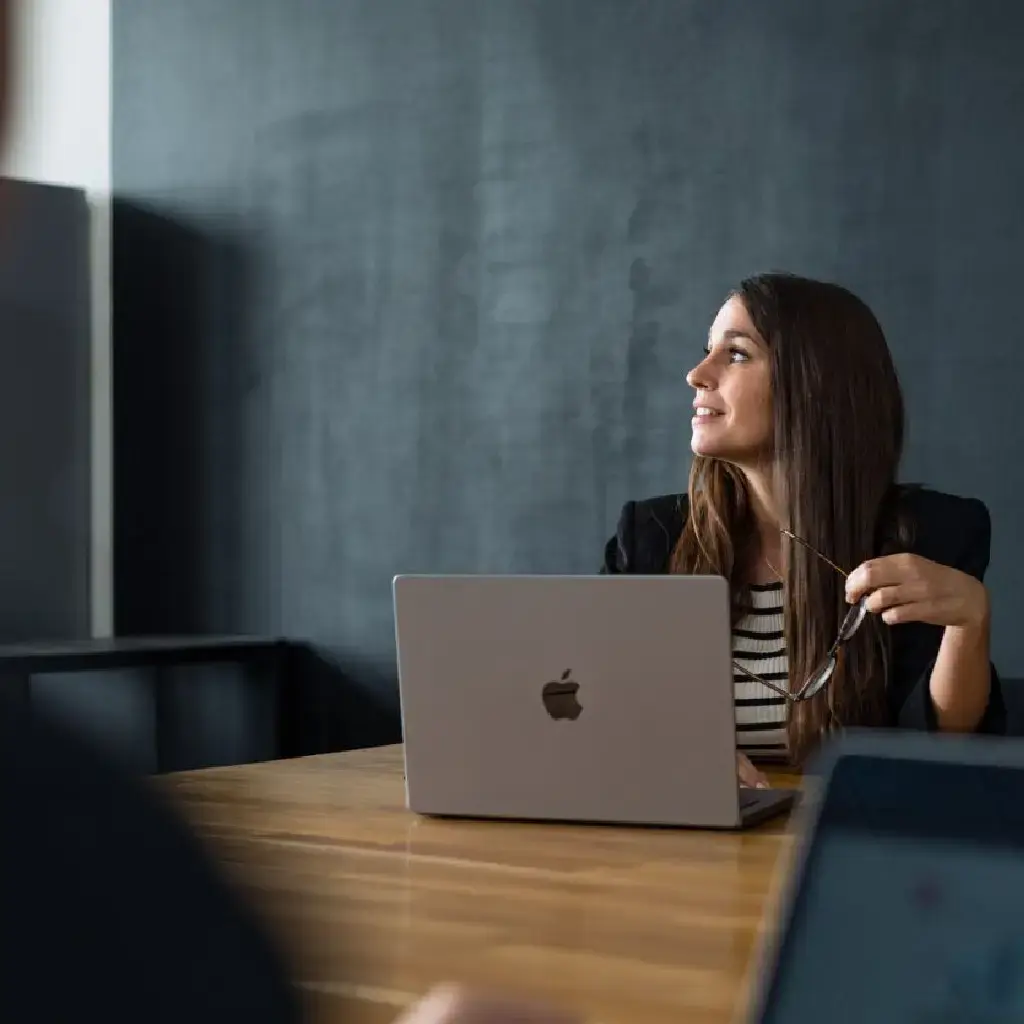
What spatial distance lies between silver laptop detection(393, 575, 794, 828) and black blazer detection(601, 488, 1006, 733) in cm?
63

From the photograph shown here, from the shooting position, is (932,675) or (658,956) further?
(932,675)

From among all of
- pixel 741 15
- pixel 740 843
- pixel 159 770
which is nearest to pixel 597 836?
pixel 740 843

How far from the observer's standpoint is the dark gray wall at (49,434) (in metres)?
4.38

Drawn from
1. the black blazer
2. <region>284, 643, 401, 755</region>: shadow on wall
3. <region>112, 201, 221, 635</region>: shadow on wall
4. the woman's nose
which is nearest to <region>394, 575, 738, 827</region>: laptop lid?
the black blazer

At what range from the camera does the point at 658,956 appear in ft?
3.49

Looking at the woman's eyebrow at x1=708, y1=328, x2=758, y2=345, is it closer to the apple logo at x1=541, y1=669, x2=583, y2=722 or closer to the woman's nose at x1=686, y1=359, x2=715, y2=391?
the woman's nose at x1=686, y1=359, x2=715, y2=391

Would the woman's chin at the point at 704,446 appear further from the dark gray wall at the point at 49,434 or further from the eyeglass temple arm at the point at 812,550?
the dark gray wall at the point at 49,434

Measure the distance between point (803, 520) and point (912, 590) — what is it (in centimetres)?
60

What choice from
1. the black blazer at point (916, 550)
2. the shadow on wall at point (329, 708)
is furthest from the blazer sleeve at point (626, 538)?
the shadow on wall at point (329, 708)

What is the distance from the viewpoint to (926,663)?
7.55 ft

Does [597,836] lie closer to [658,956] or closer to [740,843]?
[740,843]

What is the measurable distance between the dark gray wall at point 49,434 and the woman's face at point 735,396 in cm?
228

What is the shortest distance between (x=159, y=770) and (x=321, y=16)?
440cm

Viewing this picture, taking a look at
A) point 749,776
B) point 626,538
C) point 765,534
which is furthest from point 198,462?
point 749,776
